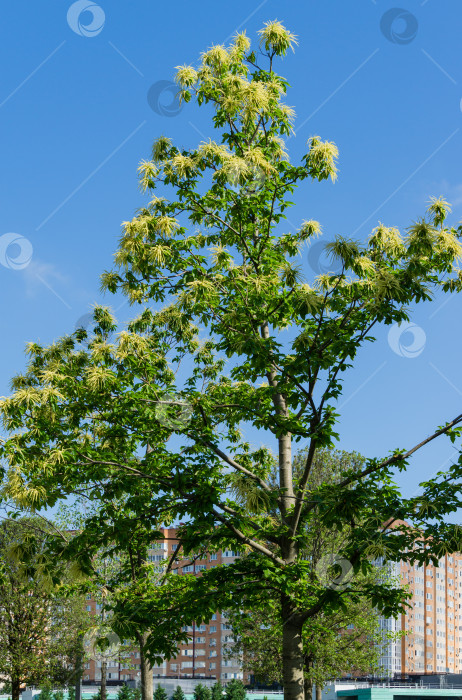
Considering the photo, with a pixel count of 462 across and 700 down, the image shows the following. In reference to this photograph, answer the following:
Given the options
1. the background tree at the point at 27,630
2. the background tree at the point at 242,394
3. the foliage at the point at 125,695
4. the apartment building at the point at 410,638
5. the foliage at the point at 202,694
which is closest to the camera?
the background tree at the point at 242,394

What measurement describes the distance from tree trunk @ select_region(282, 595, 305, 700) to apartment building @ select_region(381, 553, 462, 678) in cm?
9913

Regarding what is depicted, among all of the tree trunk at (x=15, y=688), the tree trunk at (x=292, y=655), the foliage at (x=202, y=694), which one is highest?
the tree trunk at (x=292, y=655)

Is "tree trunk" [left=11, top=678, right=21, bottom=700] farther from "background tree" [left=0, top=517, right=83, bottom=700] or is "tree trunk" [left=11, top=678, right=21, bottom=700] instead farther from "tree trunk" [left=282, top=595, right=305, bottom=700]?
"tree trunk" [left=282, top=595, right=305, bottom=700]

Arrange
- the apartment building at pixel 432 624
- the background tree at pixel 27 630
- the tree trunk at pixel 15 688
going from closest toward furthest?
the background tree at pixel 27 630, the tree trunk at pixel 15 688, the apartment building at pixel 432 624

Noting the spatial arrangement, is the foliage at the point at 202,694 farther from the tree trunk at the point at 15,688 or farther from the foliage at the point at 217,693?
the tree trunk at the point at 15,688

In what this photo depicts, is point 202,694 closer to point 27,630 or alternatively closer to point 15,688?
point 15,688

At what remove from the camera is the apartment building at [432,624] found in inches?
4176

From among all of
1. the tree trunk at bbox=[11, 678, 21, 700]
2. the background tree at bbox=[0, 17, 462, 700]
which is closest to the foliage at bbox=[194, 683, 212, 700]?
the tree trunk at bbox=[11, 678, 21, 700]

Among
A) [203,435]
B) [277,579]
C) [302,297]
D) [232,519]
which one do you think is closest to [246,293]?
[302,297]

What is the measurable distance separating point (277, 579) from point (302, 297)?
4.52 metres

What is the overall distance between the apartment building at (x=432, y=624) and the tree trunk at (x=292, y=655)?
325ft

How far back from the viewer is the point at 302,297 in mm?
10711

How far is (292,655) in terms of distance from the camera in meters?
12.3

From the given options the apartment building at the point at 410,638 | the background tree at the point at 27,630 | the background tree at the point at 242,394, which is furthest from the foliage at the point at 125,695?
the background tree at the point at 242,394
